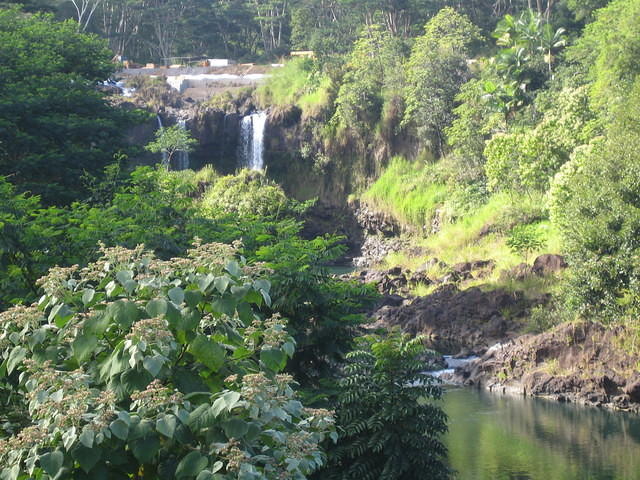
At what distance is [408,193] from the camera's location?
45000 mm

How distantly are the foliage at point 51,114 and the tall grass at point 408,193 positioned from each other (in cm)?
2255

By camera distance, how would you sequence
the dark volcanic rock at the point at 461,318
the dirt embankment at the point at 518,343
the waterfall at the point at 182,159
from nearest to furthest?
1. the dirt embankment at the point at 518,343
2. the dark volcanic rock at the point at 461,318
3. the waterfall at the point at 182,159

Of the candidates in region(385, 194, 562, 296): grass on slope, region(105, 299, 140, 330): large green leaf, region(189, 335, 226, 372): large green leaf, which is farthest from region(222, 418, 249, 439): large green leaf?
region(385, 194, 562, 296): grass on slope

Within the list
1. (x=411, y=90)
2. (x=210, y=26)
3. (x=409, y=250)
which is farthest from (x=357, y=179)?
(x=210, y=26)

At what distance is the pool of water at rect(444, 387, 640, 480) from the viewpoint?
15.0m

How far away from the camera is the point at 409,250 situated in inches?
1507

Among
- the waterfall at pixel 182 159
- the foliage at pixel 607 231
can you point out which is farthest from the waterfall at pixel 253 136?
the foliage at pixel 607 231

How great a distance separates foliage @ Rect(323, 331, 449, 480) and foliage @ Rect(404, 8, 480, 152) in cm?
3423

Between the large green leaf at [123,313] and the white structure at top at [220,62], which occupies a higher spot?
the white structure at top at [220,62]

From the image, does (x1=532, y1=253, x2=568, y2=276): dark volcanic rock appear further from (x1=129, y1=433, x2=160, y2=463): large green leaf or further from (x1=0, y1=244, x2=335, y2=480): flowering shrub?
(x1=129, y1=433, x2=160, y2=463): large green leaf

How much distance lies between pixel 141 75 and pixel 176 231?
47.3 meters

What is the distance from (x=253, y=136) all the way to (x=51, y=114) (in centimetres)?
3209

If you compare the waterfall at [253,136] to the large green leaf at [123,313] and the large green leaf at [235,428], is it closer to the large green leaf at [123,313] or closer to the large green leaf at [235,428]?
the large green leaf at [123,313]

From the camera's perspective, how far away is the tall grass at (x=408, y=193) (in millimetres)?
42938
